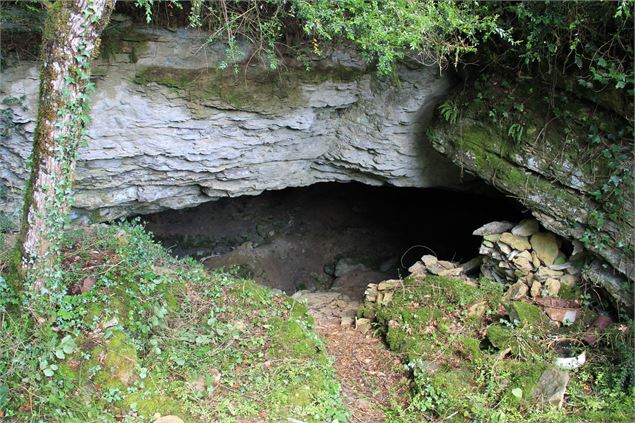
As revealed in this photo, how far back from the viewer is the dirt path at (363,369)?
481cm

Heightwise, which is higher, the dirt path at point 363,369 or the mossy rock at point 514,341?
the mossy rock at point 514,341

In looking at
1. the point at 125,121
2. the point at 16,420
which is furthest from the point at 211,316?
the point at 125,121

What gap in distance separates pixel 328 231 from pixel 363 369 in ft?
17.0

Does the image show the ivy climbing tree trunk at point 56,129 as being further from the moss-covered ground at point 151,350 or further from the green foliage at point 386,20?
the green foliage at point 386,20

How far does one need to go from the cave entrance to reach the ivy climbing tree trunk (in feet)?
17.7

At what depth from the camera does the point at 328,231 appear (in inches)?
411

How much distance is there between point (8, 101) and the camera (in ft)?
16.8

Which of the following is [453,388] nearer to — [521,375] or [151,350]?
[521,375]

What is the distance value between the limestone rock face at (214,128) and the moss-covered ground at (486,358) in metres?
2.22

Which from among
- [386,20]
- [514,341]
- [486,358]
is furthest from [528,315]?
[386,20]

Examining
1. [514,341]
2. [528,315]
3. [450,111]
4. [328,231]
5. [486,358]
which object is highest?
[450,111]

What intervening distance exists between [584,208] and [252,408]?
13.0 ft

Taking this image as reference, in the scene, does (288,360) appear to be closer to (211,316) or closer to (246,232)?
(211,316)

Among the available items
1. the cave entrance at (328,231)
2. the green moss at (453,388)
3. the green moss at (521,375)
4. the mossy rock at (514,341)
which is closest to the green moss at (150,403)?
the green moss at (453,388)
